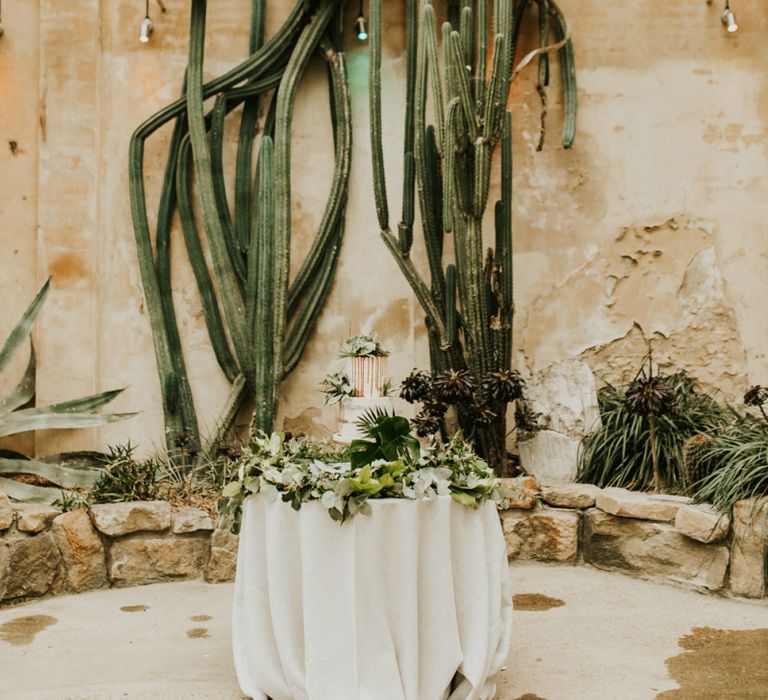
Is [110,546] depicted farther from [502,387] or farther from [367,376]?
[502,387]

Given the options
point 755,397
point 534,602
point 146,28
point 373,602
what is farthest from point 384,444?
point 146,28

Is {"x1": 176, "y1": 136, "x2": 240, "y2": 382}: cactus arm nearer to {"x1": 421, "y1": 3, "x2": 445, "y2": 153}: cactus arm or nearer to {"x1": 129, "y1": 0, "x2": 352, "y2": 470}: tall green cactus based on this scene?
{"x1": 129, "y1": 0, "x2": 352, "y2": 470}: tall green cactus

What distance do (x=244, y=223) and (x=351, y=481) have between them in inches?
127

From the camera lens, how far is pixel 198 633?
372 cm

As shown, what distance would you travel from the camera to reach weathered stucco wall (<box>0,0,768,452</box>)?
18.4ft

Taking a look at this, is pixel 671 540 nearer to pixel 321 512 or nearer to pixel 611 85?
pixel 321 512

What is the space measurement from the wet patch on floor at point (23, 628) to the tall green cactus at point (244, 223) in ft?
4.95

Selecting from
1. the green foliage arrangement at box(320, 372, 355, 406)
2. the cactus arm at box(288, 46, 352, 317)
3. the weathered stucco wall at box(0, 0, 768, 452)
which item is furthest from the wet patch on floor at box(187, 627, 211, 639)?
the cactus arm at box(288, 46, 352, 317)

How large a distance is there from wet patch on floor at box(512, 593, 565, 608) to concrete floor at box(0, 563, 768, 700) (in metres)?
0.02

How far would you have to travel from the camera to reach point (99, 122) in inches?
223

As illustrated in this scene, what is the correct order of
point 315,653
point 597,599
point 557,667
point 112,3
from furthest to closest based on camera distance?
point 112,3
point 597,599
point 557,667
point 315,653

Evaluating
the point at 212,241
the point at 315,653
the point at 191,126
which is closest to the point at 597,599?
the point at 315,653

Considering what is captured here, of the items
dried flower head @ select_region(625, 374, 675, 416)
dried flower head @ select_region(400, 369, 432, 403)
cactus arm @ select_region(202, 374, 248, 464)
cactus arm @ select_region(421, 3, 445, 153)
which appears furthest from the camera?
cactus arm @ select_region(202, 374, 248, 464)

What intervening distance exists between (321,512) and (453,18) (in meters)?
4.02
